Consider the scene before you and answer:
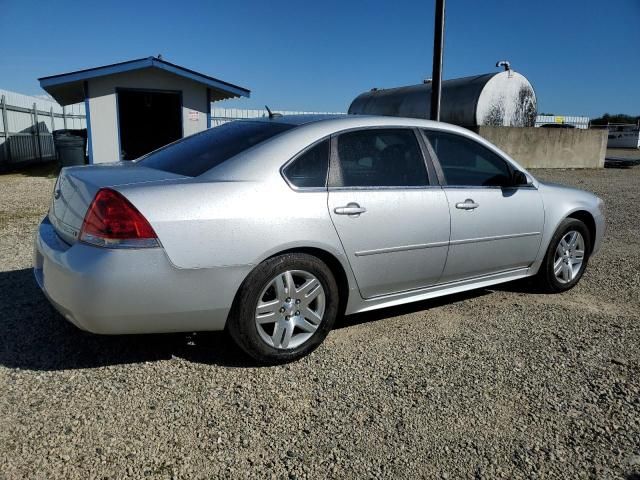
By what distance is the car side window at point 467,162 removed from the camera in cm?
412

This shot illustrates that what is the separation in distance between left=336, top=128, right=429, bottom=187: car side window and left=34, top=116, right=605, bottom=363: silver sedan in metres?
0.01

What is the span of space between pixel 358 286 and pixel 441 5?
21.2 feet

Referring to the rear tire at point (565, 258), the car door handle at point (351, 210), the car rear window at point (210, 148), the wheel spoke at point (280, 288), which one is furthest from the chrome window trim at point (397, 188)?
the rear tire at point (565, 258)

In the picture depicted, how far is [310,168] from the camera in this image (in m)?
3.44

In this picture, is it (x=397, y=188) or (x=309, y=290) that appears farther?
(x=397, y=188)

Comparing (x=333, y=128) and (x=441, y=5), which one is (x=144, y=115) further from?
(x=333, y=128)

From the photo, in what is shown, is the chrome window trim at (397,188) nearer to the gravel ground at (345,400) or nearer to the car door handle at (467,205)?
the car door handle at (467,205)

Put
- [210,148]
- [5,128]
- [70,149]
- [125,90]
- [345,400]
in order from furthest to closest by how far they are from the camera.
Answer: [5,128] → [70,149] → [125,90] → [210,148] → [345,400]

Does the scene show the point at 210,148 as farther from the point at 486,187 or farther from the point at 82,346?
the point at 486,187

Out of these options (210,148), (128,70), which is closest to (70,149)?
(128,70)

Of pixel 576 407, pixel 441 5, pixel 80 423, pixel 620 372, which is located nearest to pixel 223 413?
pixel 80 423

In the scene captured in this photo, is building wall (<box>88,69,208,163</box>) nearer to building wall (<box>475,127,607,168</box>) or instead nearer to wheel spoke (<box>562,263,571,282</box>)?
building wall (<box>475,127,607,168</box>)

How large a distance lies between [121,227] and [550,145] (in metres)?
20.8

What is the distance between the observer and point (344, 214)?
343 centimetres
